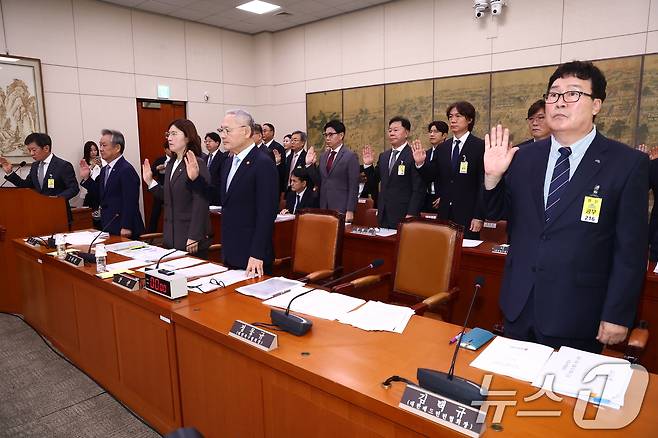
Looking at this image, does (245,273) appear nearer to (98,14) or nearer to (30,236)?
(30,236)

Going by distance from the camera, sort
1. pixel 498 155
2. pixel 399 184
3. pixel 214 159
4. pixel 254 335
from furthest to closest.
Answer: pixel 214 159 < pixel 399 184 < pixel 498 155 < pixel 254 335

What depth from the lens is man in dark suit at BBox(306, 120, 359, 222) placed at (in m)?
4.61

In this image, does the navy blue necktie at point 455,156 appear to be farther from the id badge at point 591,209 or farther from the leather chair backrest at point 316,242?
the id badge at point 591,209

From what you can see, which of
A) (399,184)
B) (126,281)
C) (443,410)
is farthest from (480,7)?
(443,410)

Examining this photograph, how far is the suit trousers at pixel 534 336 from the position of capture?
1666mm

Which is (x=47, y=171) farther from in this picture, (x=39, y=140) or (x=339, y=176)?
(x=339, y=176)

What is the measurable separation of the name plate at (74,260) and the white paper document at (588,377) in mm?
2428

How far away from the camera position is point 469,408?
1026 millimetres

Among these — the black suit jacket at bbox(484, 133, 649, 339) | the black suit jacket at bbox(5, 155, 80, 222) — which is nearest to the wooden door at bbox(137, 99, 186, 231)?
the black suit jacket at bbox(5, 155, 80, 222)

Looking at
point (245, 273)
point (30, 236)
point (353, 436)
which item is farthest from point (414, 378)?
point (30, 236)

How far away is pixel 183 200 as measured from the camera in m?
3.13

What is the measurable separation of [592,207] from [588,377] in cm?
62

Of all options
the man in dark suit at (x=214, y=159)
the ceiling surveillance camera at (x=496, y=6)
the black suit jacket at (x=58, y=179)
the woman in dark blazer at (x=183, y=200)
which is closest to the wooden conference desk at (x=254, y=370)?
the woman in dark blazer at (x=183, y=200)

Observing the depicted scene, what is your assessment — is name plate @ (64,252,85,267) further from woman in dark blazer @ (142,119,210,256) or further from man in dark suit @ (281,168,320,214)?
man in dark suit @ (281,168,320,214)
